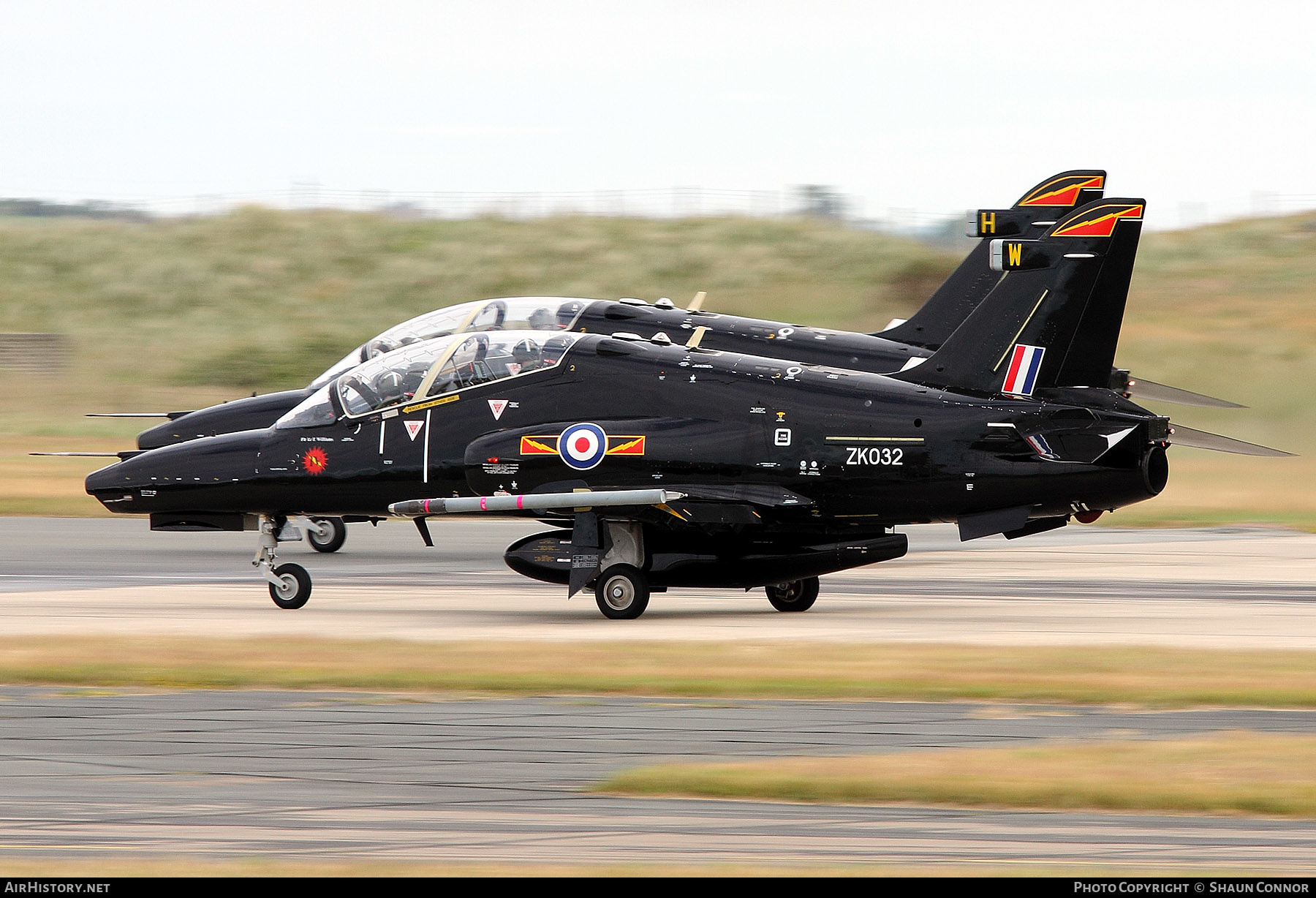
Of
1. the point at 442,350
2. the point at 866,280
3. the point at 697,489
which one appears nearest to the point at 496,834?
the point at 697,489

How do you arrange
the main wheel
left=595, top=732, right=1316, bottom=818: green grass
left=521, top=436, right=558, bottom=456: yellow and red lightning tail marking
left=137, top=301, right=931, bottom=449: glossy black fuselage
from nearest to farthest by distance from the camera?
left=595, top=732, right=1316, bottom=818: green grass → the main wheel → left=521, top=436, right=558, bottom=456: yellow and red lightning tail marking → left=137, top=301, right=931, bottom=449: glossy black fuselage

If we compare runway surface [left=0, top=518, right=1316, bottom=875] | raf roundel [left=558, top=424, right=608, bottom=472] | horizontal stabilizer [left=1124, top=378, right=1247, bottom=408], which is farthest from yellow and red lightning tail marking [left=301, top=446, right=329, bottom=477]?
horizontal stabilizer [left=1124, top=378, right=1247, bottom=408]

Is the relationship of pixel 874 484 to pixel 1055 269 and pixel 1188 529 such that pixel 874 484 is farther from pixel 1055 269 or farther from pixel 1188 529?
pixel 1188 529

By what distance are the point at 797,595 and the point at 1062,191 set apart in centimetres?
822

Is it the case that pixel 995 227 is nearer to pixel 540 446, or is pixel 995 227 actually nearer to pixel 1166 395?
Answer: pixel 1166 395

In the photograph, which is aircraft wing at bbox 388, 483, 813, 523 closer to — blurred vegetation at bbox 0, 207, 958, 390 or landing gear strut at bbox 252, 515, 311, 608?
landing gear strut at bbox 252, 515, 311, 608

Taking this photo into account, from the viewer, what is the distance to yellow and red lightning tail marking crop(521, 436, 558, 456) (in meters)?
Answer: 17.5

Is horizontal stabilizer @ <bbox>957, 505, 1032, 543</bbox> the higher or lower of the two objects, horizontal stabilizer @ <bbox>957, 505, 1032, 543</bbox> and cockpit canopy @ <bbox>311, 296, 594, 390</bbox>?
the lower

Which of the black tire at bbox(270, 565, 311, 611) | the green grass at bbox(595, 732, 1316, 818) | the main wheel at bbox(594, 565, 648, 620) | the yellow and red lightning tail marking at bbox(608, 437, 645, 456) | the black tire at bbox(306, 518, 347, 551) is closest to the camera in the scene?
the green grass at bbox(595, 732, 1316, 818)

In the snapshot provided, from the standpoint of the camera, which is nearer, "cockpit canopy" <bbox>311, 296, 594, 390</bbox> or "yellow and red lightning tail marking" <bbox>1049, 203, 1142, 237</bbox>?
"yellow and red lightning tail marking" <bbox>1049, 203, 1142, 237</bbox>

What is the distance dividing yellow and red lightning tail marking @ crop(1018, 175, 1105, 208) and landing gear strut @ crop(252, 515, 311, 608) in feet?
36.0

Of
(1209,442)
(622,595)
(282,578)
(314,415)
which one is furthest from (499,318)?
(1209,442)

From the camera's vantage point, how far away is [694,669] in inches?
534

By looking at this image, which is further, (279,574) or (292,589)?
(279,574)
